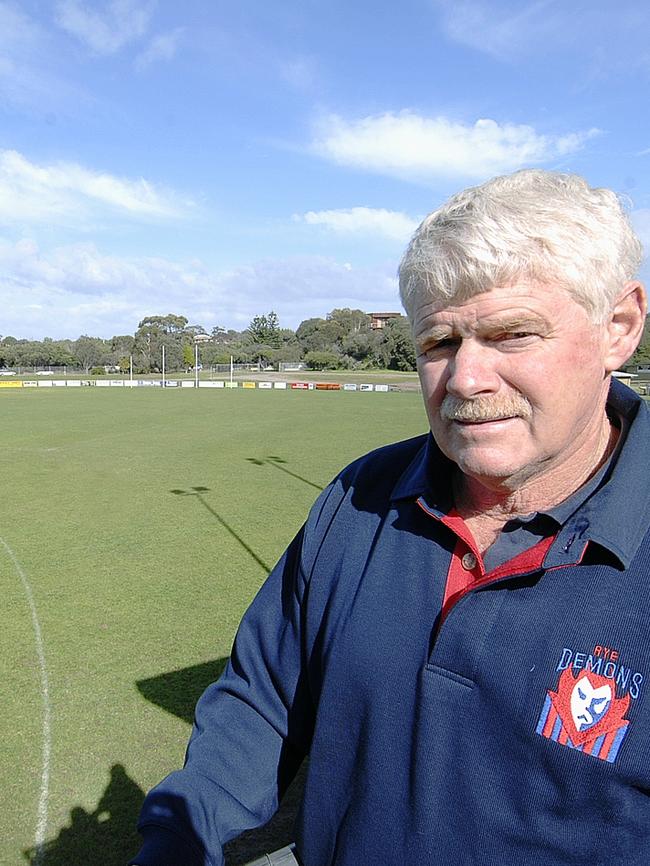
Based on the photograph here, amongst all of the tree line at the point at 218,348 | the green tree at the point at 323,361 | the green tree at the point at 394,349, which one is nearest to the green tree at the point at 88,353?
the tree line at the point at 218,348

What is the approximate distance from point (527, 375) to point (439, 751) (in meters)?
0.73

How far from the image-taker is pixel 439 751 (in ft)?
4.40

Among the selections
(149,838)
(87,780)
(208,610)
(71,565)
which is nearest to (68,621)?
(208,610)

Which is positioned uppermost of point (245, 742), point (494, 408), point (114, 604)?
point (494, 408)

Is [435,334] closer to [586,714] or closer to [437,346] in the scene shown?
[437,346]

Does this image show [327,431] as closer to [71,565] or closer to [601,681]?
[71,565]

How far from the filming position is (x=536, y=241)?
1318mm

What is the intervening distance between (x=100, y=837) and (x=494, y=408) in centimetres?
397

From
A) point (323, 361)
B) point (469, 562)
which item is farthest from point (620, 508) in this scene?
point (323, 361)

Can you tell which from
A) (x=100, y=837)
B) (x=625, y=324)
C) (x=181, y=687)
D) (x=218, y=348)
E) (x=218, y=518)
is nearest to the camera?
(x=625, y=324)

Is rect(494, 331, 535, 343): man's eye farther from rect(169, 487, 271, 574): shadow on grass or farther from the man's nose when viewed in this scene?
rect(169, 487, 271, 574): shadow on grass

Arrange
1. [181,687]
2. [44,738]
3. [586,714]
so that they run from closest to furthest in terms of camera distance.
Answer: [586,714] < [44,738] < [181,687]

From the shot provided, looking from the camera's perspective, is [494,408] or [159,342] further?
[159,342]

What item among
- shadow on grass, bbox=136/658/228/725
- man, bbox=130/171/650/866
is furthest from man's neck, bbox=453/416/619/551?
shadow on grass, bbox=136/658/228/725
